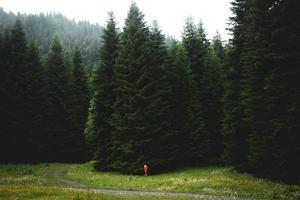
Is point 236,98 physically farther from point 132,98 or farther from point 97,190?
point 97,190

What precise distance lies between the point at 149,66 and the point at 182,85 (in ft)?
24.4

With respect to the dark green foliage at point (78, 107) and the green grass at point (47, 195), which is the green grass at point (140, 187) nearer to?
the green grass at point (47, 195)

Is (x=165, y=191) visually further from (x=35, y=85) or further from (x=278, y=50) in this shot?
(x=35, y=85)

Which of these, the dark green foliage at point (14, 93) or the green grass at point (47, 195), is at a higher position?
the dark green foliage at point (14, 93)

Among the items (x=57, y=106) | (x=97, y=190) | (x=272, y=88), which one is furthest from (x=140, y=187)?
(x=57, y=106)

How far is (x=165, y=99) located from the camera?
4791cm

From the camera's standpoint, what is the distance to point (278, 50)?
88.3 ft

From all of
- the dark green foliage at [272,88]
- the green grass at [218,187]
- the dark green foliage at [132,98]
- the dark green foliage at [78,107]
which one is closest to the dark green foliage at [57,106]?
the dark green foliage at [78,107]

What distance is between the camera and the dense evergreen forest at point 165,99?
91.5ft

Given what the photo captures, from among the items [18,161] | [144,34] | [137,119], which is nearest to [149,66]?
[144,34]

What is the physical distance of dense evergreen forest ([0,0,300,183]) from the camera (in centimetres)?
2789

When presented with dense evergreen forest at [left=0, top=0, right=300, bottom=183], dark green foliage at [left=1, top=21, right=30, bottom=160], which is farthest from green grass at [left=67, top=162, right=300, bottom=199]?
dark green foliage at [left=1, top=21, right=30, bottom=160]

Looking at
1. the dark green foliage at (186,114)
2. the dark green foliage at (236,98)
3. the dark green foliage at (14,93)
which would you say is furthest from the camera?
the dark green foliage at (14,93)

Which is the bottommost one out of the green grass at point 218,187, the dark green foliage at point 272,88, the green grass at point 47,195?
the green grass at point 218,187
